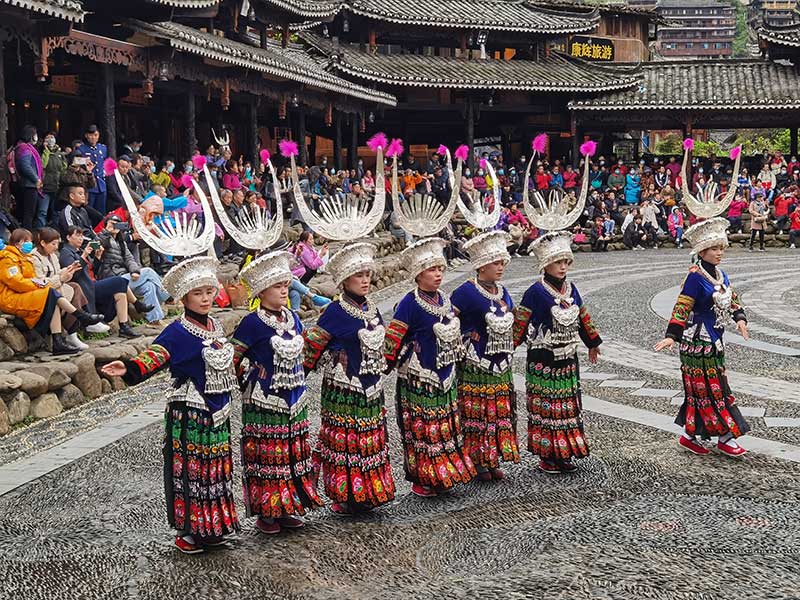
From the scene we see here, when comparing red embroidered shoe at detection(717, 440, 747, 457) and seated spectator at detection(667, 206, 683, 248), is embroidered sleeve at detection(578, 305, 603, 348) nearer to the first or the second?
red embroidered shoe at detection(717, 440, 747, 457)

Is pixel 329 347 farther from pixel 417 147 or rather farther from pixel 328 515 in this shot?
pixel 417 147

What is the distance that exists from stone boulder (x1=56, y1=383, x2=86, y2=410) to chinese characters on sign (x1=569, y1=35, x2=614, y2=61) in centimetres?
3289

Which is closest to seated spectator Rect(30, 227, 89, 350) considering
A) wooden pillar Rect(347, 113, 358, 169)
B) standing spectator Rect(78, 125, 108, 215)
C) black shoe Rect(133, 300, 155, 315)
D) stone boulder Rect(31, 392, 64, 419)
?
stone boulder Rect(31, 392, 64, 419)

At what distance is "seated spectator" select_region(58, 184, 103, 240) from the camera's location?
39.4 ft

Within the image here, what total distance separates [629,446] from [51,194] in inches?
361

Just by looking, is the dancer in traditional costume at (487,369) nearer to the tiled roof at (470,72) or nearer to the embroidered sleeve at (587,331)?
the embroidered sleeve at (587,331)

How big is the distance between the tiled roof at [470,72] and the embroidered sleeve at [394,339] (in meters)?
22.2

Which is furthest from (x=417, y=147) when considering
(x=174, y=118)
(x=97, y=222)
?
(x=97, y=222)

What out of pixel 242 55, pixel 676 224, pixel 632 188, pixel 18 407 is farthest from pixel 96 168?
pixel 632 188

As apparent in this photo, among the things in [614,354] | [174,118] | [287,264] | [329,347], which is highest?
[174,118]

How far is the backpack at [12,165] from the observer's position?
1360cm

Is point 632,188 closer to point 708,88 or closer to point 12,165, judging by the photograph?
point 708,88

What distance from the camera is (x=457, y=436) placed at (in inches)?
270

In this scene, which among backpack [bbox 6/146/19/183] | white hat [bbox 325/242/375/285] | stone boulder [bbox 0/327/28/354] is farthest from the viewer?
backpack [bbox 6/146/19/183]
